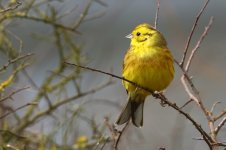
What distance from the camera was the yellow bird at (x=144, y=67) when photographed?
4.49m

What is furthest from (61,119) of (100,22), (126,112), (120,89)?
(100,22)

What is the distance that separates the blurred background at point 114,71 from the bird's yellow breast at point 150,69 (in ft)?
0.61

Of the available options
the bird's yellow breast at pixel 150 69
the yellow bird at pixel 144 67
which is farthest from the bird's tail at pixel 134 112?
the bird's yellow breast at pixel 150 69

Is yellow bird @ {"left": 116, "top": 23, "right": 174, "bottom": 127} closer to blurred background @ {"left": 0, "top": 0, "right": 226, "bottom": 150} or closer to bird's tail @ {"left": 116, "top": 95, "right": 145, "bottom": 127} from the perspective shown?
bird's tail @ {"left": 116, "top": 95, "right": 145, "bottom": 127}

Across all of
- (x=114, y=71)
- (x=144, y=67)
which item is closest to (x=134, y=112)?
(x=144, y=67)

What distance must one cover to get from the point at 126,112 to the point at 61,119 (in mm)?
460

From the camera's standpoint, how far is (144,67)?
454 cm

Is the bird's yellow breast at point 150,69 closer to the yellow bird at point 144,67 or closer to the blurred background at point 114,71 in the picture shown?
the yellow bird at point 144,67

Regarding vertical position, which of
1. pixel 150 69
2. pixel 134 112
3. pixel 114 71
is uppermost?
pixel 114 71

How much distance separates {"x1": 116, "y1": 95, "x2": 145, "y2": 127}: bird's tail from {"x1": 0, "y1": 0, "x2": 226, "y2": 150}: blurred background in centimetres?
9

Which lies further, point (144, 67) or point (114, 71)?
point (114, 71)

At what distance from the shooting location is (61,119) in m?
4.70

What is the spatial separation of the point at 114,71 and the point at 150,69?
361 cm

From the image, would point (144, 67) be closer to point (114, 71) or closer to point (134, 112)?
point (134, 112)
